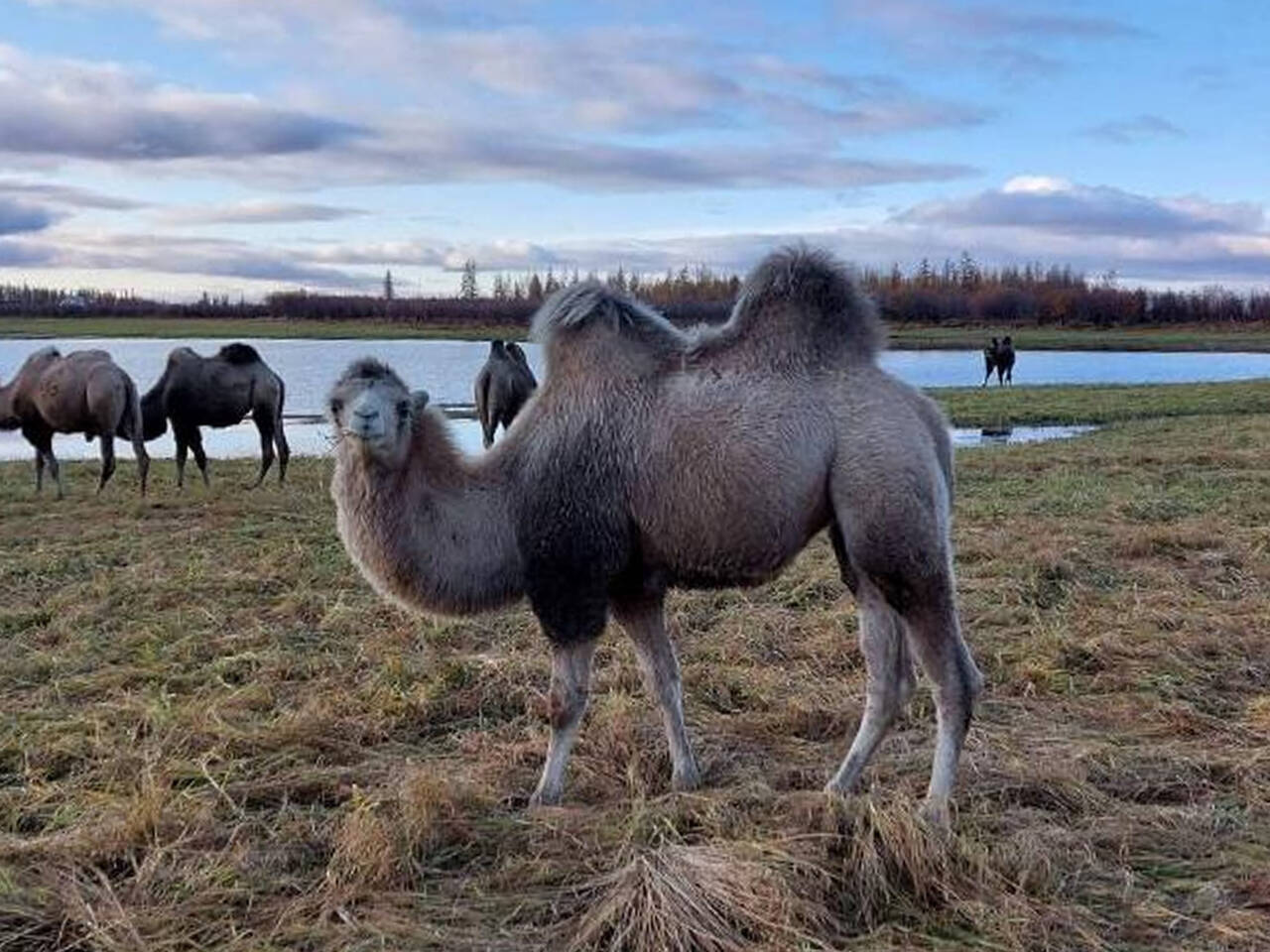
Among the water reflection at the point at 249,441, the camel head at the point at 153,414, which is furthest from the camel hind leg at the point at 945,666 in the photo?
the water reflection at the point at 249,441

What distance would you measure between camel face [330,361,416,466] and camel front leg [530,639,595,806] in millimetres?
1112

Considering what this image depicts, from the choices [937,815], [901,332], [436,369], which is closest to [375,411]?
[937,815]

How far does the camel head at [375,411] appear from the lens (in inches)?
212

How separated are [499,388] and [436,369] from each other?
32.2 metres

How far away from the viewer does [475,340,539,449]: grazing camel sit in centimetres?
1980

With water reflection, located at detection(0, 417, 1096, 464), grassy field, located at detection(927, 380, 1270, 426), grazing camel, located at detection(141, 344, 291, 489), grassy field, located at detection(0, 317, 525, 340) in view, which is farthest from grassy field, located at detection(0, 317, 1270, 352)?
grazing camel, located at detection(141, 344, 291, 489)

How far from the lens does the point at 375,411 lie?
5.40 meters

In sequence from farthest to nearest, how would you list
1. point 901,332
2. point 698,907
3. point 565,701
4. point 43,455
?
point 901,332 → point 43,455 → point 565,701 → point 698,907

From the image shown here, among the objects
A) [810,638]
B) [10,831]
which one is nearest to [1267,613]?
Result: [810,638]

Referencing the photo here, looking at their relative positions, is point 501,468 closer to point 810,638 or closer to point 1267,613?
point 810,638

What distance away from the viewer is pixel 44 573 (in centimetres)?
1117

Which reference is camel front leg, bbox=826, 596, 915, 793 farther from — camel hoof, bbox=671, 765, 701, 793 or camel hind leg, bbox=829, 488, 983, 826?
camel hoof, bbox=671, 765, 701, 793

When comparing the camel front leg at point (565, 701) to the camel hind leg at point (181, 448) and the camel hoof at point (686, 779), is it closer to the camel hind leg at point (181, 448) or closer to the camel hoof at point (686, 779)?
the camel hoof at point (686, 779)

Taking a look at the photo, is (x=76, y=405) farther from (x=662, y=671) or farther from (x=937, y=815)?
(x=937, y=815)
